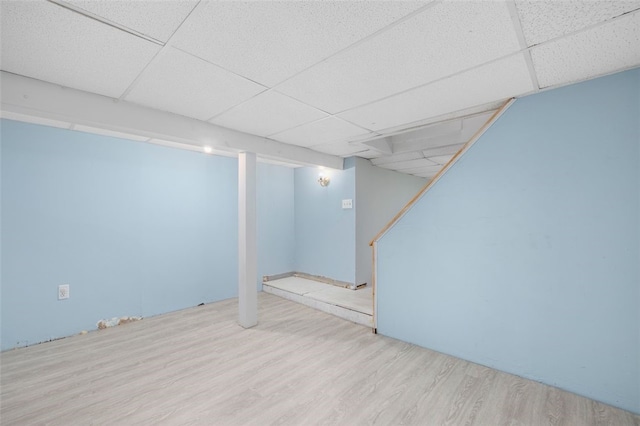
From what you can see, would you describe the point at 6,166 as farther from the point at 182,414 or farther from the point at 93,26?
the point at 182,414

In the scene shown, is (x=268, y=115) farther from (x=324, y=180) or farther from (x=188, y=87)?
(x=324, y=180)

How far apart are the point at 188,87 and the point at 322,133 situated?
58.2 inches

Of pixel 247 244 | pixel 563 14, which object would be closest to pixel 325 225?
pixel 247 244

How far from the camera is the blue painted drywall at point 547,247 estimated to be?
174 cm

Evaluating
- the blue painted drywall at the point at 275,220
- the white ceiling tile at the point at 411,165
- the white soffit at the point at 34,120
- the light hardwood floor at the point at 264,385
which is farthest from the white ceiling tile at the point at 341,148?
the white soffit at the point at 34,120

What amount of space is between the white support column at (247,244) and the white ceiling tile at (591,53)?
272 centimetres

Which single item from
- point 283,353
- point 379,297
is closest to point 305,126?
point 379,297

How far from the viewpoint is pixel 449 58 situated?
154cm

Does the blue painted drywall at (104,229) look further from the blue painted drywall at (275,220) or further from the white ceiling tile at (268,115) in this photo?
the white ceiling tile at (268,115)

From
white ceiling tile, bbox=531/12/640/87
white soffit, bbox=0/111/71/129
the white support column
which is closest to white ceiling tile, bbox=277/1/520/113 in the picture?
white ceiling tile, bbox=531/12/640/87

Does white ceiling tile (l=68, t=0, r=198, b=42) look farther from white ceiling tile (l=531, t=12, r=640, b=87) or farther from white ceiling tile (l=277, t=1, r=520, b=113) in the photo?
white ceiling tile (l=531, t=12, r=640, b=87)

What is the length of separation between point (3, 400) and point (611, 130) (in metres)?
4.66

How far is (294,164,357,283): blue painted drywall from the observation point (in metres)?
4.23

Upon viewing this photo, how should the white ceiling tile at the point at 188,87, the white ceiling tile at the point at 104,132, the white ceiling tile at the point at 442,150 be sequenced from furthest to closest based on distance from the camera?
the white ceiling tile at the point at 442,150
the white ceiling tile at the point at 104,132
the white ceiling tile at the point at 188,87
